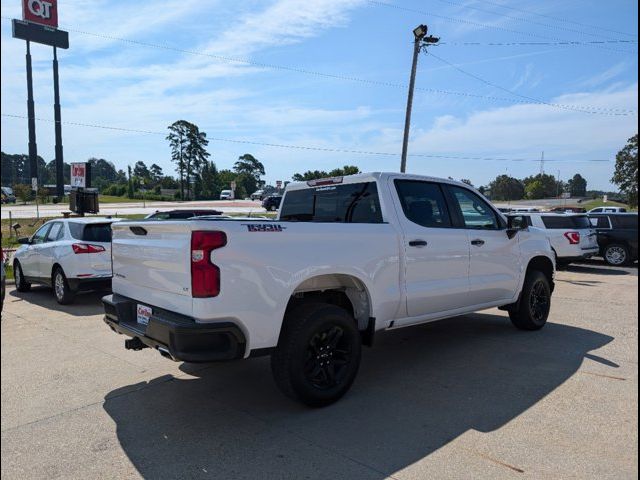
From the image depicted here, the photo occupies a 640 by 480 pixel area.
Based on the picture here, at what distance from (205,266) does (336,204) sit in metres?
2.18

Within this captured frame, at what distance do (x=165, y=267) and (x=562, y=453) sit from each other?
3.09m

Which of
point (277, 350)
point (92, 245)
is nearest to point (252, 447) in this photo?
point (277, 350)

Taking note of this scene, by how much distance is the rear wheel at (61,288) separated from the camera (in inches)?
325

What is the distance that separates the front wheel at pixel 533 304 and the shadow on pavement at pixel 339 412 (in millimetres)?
648

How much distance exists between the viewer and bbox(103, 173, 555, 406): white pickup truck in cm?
351

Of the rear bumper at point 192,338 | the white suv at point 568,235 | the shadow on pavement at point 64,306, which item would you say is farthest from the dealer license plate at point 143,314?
the white suv at point 568,235

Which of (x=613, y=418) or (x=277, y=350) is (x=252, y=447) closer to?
(x=277, y=350)

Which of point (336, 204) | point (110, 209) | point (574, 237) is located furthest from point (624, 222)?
point (110, 209)

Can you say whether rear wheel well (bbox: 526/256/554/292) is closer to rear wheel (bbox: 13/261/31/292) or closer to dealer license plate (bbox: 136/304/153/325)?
dealer license plate (bbox: 136/304/153/325)

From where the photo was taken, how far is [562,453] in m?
3.35

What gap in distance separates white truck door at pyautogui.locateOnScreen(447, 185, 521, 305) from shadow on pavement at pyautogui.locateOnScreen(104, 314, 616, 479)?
692mm

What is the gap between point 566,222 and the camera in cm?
1398

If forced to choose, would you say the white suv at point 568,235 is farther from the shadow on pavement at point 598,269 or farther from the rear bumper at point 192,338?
the rear bumper at point 192,338

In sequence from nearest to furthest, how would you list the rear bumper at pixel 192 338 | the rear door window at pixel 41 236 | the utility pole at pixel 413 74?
1. the rear bumper at pixel 192 338
2. the rear door window at pixel 41 236
3. the utility pole at pixel 413 74
